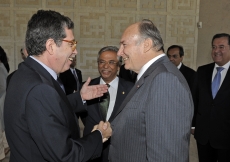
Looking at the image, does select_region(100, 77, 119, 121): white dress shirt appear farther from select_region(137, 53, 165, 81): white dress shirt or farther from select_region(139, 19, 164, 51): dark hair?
select_region(139, 19, 164, 51): dark hair

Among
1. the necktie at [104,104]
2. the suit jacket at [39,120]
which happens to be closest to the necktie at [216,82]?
the necktie at [104,104]

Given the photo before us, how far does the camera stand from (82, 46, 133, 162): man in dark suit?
259 centimetres

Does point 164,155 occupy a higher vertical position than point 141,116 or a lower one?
lower

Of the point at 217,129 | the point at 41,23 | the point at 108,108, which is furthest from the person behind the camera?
the point at 217,129

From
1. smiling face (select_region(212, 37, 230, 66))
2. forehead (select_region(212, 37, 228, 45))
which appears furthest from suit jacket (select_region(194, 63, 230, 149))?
forehead (select_region(212, 37, 228, 45))

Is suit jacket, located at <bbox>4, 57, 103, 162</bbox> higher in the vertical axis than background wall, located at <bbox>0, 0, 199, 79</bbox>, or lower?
lower

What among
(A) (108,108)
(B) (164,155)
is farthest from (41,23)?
(A) (108,108)

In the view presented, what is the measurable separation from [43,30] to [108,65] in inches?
52.3

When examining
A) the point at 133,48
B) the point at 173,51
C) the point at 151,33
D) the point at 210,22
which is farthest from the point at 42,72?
the point at 210,22

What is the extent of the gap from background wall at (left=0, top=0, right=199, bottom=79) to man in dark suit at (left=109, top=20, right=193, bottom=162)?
479 cm

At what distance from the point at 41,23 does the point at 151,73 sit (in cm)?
68

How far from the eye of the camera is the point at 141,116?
1.51 meters

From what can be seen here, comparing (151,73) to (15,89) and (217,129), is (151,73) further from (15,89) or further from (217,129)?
(217,129)

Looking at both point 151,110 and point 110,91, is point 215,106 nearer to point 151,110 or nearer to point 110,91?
point 110,91
